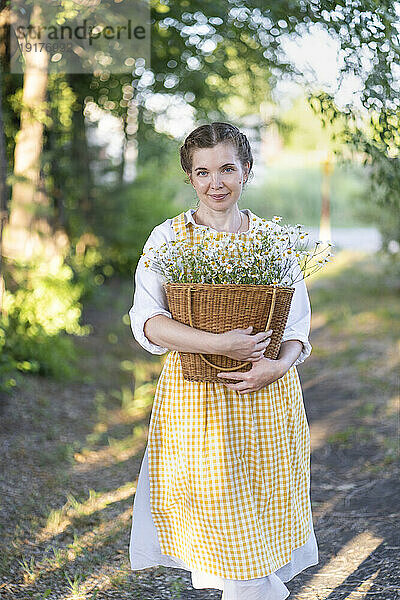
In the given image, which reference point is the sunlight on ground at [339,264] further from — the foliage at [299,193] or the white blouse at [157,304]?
the white blouse at [157,304]

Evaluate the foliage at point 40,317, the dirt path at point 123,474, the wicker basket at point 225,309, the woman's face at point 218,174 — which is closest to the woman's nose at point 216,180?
the woman's face at point 218,174

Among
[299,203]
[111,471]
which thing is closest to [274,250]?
[111,471]

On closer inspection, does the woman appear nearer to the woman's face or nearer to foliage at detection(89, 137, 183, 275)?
the woman's face

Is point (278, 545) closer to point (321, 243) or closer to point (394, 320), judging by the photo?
point (321, 243)

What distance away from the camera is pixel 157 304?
223cm

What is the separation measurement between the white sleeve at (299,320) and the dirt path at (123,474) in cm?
122

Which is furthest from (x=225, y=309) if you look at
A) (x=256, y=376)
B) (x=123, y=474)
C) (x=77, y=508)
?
(x=123, y=474)

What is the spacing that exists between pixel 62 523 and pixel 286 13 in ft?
8.55

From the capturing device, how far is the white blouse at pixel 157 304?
2225 mm

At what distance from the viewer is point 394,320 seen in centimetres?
868

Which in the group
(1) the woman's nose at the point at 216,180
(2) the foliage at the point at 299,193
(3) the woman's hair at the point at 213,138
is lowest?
(1) the woman's nose at the point at 216,180

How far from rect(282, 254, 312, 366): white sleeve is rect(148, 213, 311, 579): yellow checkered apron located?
0.11 meters

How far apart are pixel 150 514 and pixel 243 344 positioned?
0.71m

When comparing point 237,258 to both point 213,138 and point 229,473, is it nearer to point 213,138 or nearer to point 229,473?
point 213,138
